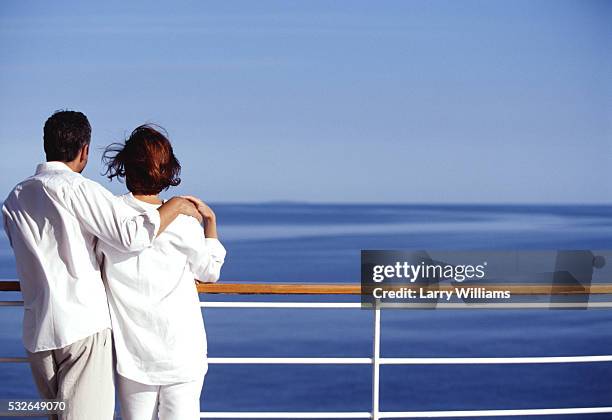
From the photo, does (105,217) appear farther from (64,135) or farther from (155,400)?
(155,400)

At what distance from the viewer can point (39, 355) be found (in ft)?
7.01

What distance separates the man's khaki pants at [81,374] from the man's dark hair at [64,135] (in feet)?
1.32

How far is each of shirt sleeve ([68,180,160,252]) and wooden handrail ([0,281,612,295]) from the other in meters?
0.63

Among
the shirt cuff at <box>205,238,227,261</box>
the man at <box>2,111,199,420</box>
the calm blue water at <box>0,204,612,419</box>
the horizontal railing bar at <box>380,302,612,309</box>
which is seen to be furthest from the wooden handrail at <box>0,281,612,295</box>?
the calm blue water at <box>0,204,612,419</box>

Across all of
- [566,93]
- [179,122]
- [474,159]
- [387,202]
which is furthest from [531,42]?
[387,202]

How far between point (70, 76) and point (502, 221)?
62.0ft

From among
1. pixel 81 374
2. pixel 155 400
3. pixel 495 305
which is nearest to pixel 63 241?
pixel 81 374

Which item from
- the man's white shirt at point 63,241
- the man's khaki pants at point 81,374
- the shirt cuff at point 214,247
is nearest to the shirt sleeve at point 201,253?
the shirt cuff at point 214,247

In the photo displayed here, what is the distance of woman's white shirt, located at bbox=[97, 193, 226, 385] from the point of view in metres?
2.13

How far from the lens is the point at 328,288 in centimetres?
279

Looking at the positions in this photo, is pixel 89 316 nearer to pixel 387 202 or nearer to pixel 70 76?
pixel 70 76

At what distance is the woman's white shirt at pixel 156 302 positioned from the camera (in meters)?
2.13

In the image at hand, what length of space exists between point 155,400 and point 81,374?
0.61 ft

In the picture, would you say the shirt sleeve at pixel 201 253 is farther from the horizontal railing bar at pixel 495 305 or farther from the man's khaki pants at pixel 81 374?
the horizontal railing bar at pixel 495 305
